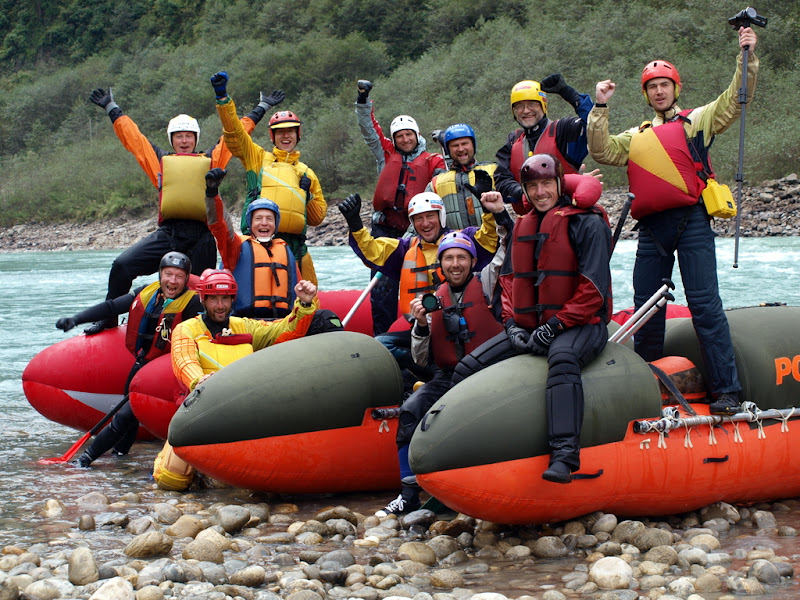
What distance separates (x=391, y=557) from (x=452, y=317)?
128 centimetres

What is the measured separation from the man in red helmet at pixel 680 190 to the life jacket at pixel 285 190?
2.46 meters

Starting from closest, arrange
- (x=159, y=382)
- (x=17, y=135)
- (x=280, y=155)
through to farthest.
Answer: (x=159, y=382) → (x=280, y=155) → (x=17, y=135)

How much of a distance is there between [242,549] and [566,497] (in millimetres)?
1418

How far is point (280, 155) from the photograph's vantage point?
670 centimetres

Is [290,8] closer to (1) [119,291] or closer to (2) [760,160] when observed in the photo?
(2) [760,160]

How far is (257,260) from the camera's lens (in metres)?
5.94

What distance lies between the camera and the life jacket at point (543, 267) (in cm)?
420

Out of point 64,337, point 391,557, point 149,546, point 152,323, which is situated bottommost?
point 64,337

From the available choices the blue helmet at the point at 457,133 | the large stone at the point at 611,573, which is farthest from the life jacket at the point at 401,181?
the large stone at the point at 611,573

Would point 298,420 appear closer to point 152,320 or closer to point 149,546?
point 149,546

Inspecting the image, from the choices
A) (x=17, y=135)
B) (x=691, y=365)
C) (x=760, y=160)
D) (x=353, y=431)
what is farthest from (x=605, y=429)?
(x=17, y=135)

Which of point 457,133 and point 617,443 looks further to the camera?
point 457,133

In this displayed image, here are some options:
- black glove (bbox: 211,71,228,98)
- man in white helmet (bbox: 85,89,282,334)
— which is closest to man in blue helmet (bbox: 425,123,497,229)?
black glove (bbox: 211,71,228,98)

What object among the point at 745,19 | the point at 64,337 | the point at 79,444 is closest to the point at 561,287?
the point at 745,19
